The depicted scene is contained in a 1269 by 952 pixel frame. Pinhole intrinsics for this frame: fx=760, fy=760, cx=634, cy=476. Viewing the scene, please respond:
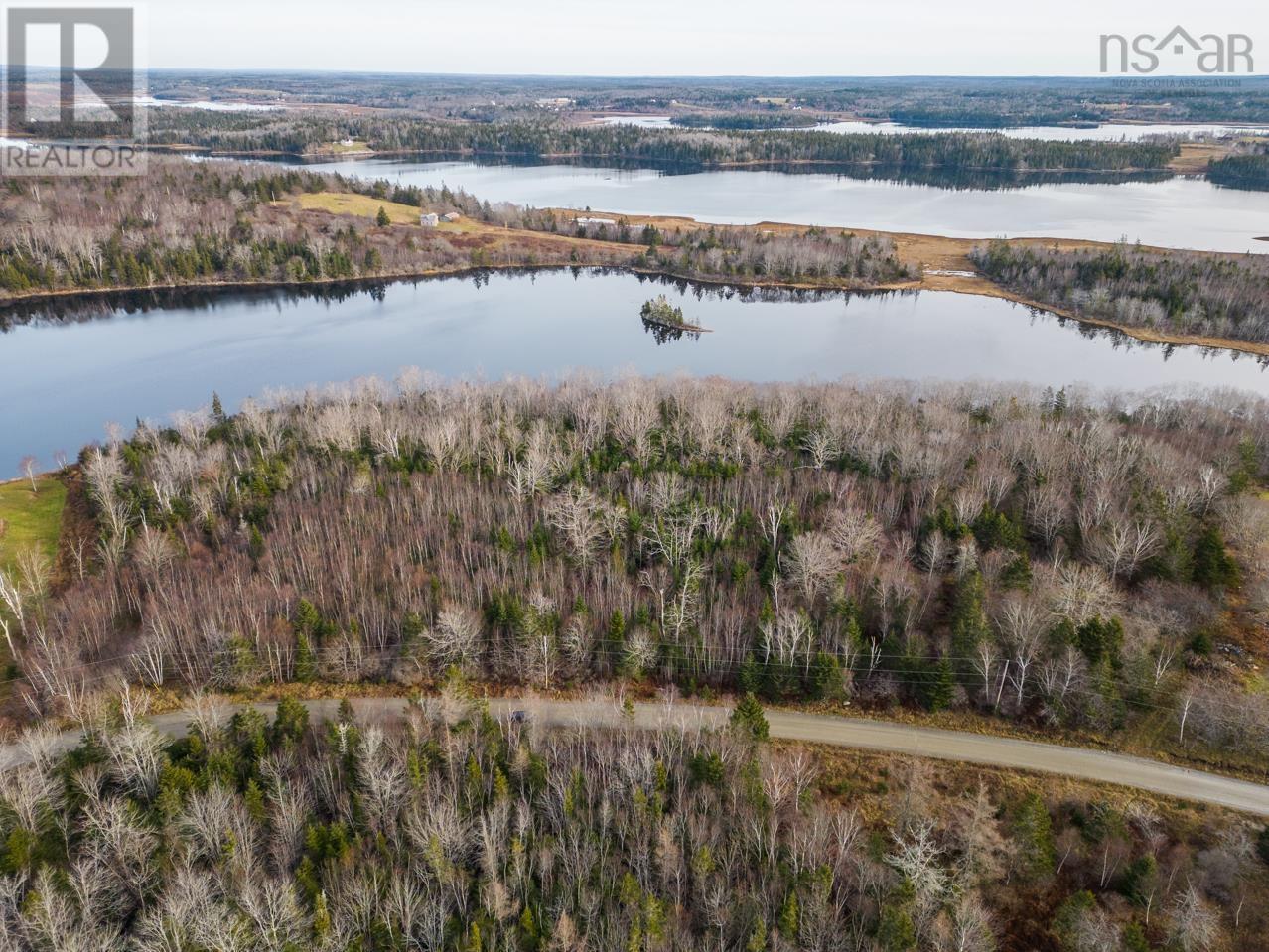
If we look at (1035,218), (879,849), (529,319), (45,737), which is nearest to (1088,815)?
(879,849)

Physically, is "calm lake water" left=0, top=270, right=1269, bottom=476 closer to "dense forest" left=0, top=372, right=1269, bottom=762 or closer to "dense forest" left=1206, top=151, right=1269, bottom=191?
"dense forest" left=0, top=372, right=1269, bottom=762

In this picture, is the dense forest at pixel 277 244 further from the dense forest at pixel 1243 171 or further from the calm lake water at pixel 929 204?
the dense forest at pixel 1243 171

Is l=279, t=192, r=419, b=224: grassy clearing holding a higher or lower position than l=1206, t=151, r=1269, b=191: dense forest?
lower

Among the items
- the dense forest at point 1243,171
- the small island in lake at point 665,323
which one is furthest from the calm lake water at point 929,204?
the small island in lake at point 665,323

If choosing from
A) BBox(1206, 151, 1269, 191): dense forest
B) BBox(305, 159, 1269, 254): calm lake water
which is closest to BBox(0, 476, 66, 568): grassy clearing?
BBox(305, 159, 1269, 254): calm lake water

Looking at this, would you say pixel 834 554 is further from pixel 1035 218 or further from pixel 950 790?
pixel 1035 218
